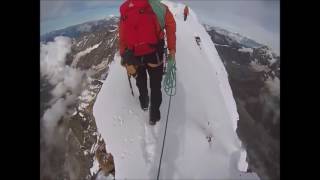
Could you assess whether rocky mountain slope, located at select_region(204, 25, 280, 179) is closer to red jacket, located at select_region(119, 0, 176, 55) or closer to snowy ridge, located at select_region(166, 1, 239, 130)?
snowy ridge, located at select_region(166, 1, 239, 130)

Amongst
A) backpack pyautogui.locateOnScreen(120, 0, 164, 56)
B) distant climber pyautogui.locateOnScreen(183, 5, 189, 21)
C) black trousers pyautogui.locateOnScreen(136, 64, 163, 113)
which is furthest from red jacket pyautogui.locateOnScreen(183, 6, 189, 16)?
black trousers pyautogui.locateOnScreen(136, 64, 163, 113)

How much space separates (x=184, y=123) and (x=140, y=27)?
0.42 meters

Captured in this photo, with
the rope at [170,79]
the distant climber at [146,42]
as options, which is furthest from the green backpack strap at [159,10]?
the rope at [170,79]

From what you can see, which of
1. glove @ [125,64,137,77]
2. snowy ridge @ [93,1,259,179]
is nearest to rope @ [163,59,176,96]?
snowy ridge @ [93,1,259,179]

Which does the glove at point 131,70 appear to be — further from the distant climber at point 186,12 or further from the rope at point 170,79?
the distant climber at point 186,12

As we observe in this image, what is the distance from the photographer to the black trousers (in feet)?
9.05

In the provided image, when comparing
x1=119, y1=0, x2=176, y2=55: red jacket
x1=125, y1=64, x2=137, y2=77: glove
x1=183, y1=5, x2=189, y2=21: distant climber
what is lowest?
x1=125, y1=64, x2=137, y2=77: glove

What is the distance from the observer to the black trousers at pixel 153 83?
2760mm

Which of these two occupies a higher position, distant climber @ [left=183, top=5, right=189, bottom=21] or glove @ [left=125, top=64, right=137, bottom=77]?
distant climber @ [left=183, top=5, right=189, bottom=21]

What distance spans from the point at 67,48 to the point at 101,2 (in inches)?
9.2

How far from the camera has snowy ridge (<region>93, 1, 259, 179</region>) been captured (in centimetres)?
272

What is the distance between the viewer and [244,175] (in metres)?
2.76
